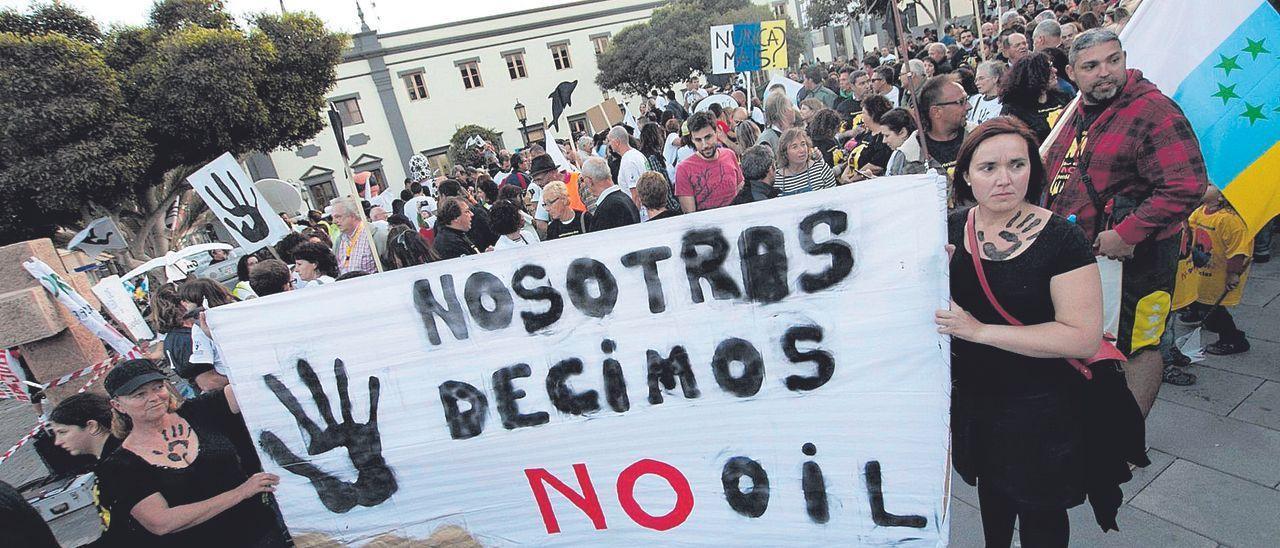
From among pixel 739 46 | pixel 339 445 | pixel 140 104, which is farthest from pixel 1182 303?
pixel 140 104

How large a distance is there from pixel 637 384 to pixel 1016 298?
1174 mm

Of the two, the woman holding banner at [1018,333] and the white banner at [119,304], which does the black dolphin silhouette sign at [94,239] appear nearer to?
the white banner at [119,304]

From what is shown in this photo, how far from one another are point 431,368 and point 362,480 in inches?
21.1

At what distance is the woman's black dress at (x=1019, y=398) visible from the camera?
5.99 feet

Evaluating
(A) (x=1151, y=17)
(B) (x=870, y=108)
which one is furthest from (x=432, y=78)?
(A) (x=1151, y=17)

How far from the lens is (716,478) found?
217 cm

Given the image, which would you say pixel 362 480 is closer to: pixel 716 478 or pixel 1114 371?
pixel 716 478

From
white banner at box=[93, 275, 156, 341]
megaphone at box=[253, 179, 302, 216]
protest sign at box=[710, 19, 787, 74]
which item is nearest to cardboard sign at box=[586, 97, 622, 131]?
protest sign at box=[710, 19, 787, 74]

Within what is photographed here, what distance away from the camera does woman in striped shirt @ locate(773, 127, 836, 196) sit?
4469 millimetres

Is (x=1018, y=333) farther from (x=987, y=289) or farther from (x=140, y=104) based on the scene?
(x=140, y=104)

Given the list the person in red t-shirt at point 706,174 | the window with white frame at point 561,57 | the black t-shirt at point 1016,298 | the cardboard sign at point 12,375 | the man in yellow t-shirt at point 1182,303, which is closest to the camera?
the black t-shirt at point 1016,298

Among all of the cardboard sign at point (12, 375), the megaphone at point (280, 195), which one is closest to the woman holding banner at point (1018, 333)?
the cardboard sign at point (12, 375)

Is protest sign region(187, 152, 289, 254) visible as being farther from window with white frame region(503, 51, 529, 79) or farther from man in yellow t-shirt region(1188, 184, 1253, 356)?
window with white frame region(503, 51, 529, 79)

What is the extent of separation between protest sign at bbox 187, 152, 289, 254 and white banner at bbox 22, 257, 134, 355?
117cm
